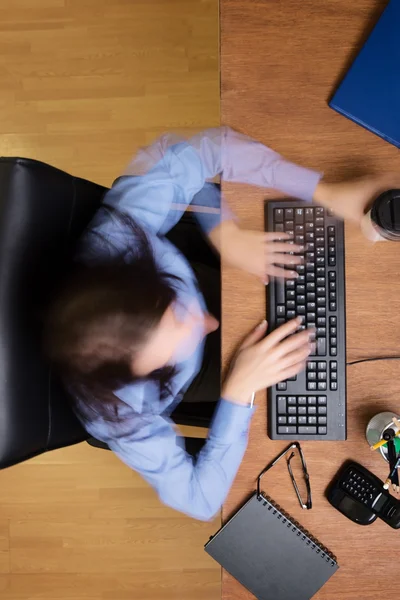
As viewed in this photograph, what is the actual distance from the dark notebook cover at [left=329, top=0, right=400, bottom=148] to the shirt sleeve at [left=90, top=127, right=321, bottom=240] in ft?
0.38

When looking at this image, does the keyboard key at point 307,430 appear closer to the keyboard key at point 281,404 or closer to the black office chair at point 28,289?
the keyboard key at point 281,404

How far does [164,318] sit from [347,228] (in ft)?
1.07

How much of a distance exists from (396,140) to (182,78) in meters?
0.85

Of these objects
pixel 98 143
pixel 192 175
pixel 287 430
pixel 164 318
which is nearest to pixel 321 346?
pixel 287 430

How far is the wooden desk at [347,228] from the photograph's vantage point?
2.79 ft

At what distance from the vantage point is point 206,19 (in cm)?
151

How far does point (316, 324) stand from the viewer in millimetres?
861

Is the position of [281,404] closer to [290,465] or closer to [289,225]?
[290,465]

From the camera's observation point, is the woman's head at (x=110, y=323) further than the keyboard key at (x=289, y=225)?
No

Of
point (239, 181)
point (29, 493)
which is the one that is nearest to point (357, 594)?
point (239, 181)

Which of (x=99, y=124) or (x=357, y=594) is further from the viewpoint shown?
(x=99, y=124)

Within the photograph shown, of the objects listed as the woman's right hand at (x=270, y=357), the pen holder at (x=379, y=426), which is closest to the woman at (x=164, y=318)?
the woman's right hand at (x=270, y=357)

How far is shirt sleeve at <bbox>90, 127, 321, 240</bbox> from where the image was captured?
0.88 m

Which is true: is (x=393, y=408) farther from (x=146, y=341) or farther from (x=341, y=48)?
(x=341, y=48)
